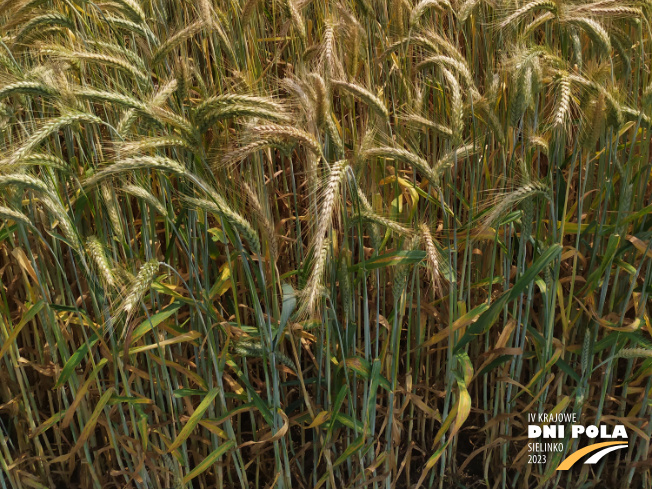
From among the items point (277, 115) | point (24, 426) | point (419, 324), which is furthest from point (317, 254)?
point (24, 426)

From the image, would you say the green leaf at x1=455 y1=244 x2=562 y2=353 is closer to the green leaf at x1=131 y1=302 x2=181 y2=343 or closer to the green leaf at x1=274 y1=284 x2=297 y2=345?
the green leaf at x1=274 y1=284 x2=297 y2=345

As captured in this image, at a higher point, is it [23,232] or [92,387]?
[23,232]

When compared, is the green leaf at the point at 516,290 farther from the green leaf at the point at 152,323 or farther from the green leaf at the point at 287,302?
the green leaf at the point at 152,323

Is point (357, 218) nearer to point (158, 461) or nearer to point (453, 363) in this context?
point (453, 363)

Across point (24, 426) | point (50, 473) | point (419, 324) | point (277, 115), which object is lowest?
point (50, 473)

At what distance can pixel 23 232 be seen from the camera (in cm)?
168

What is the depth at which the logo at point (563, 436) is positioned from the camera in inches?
74.3

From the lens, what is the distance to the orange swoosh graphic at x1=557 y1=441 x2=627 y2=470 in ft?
6.37

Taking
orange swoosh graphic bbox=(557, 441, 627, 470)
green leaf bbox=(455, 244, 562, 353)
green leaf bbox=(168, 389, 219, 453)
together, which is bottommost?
orange swoosh graphic bbox=(557, 441, 627, 470)

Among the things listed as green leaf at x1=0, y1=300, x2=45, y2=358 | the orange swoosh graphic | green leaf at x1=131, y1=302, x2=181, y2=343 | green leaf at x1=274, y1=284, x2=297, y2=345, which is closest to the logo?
the orange swoosh graphic

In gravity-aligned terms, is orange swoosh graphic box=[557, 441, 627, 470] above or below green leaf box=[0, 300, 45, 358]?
below

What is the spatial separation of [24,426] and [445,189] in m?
1.67

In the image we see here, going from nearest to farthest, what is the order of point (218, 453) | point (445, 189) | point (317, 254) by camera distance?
1. point (317, 254)
2. point (218, 453)
3. point (445, 189)

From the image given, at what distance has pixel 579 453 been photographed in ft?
6.46
